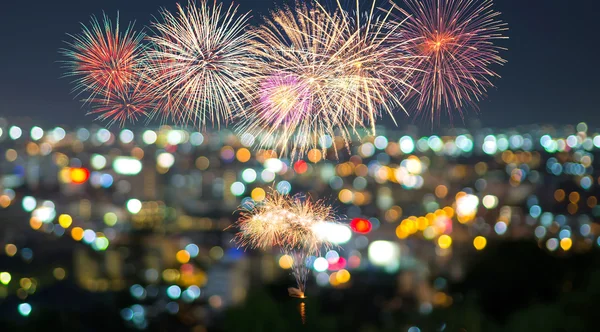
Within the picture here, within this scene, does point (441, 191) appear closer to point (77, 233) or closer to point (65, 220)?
point (65, 220)

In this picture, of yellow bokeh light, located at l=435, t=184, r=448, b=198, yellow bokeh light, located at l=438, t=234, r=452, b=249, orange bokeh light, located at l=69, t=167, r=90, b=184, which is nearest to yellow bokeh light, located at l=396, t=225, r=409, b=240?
yellow bokeh light, located at l=438, t=234, r=452, b=249

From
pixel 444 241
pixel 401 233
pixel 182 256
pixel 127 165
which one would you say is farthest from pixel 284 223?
pixel 127 165

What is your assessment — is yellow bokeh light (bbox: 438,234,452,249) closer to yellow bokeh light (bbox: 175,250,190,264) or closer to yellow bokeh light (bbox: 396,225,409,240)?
yellow bokeh light (bbox: 396,225,409,240)

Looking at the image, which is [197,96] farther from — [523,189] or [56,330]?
[523,189]

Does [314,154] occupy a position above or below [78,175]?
below

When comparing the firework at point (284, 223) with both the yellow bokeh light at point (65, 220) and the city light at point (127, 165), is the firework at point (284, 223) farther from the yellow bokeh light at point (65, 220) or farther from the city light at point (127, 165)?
the city light at point (127, 165)

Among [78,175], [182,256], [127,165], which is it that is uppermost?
[127,165]

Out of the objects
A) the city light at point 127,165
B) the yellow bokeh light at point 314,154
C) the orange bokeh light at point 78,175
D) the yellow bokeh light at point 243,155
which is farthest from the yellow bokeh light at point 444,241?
the orange bokeh light at point 78,175
